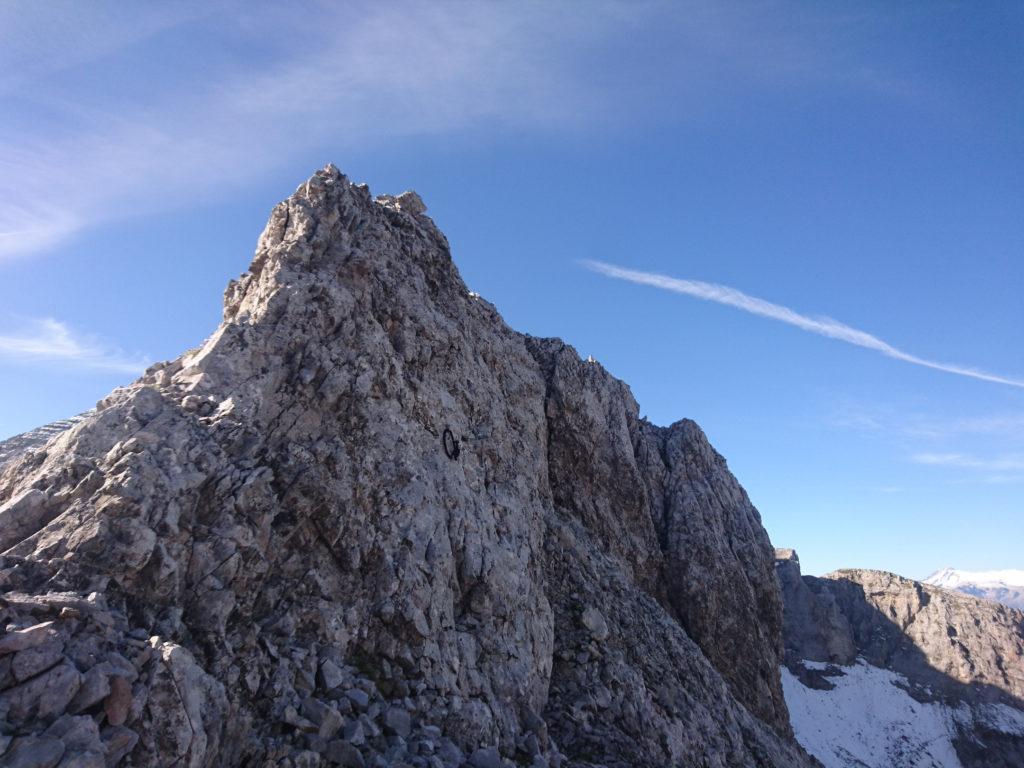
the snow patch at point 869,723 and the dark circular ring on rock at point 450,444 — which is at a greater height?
the dark circular ring on rock at point 450,444

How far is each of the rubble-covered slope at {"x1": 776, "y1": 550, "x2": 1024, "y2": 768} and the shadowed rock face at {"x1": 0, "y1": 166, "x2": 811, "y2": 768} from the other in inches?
2210

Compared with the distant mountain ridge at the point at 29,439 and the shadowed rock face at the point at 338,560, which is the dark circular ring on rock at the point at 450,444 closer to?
the shadowed rock face at the point at 338,560

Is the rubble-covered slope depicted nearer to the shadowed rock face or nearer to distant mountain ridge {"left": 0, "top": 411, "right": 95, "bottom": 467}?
the shadowed rock face

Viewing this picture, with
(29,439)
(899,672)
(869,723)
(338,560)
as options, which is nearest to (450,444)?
(338,560)

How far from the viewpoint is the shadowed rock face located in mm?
13664

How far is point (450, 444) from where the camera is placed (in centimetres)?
2725

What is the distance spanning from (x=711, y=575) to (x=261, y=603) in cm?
3532

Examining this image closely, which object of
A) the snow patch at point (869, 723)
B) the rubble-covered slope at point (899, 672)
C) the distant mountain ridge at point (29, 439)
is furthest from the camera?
the rubble-covered slope at point (899, 672)

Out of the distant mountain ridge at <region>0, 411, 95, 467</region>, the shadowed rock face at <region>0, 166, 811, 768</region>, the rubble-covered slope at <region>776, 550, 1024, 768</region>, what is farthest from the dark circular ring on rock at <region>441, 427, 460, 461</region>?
the rubble-covered slope at <region>776, 550, 1024, 768</region>

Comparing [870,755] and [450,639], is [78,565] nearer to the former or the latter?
[450,639]

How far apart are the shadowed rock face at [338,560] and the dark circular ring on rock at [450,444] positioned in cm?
17

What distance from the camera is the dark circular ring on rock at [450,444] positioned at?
2691 cm

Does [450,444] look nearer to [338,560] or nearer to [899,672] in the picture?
[338,560]

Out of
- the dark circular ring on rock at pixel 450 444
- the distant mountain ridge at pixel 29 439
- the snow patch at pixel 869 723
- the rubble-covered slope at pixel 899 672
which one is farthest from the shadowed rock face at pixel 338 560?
the rubble-covered slope at pixel 899 672
